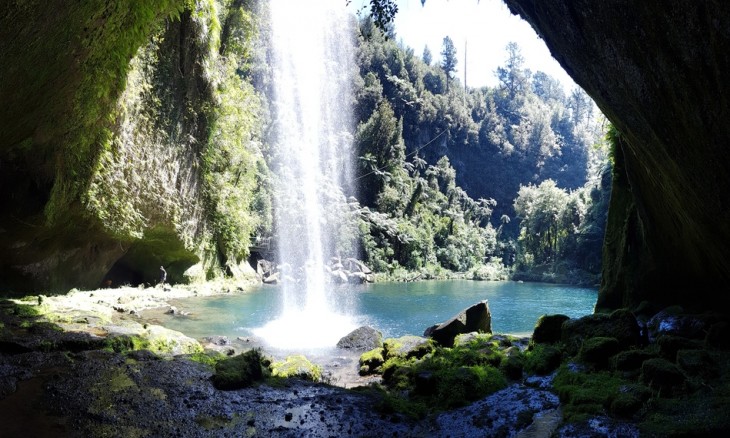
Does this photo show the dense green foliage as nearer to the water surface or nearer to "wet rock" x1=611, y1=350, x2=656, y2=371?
the water surface

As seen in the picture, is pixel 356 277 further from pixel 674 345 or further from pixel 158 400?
pixel 158 400

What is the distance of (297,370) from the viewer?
33.7 ft

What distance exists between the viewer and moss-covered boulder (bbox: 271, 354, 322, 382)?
1003 centimetres

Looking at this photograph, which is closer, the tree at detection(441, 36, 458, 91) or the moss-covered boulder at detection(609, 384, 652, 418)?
the moss-covered boulder at detection(609, 384, 652, 418)

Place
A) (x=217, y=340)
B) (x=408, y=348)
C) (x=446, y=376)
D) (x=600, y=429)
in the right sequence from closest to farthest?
(x=600, y=429) < (x=446, y=376) < (x=408, y=348) < (x=217, y=340)

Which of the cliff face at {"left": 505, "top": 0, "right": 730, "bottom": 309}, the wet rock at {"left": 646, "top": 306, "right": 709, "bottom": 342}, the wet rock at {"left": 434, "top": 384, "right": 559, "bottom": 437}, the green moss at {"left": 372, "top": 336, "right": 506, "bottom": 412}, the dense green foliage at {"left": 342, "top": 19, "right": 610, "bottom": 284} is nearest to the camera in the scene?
the cliff face at {"left": 505, "top": 0, "right": 730, "bottom": 309}

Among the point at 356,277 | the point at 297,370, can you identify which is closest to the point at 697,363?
the point at 297,370

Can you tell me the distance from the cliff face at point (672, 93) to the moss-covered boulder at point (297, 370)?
7.49 metres

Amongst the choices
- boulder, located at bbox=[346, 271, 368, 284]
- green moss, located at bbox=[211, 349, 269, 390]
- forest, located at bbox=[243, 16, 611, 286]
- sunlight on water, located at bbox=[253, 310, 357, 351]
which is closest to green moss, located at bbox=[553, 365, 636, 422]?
green moss, located at bbox=[211, 349, 269, 390]

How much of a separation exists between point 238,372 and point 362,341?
21.8ft

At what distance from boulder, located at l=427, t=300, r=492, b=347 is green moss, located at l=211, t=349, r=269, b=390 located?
19.3ft

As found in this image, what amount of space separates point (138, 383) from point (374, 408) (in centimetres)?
366

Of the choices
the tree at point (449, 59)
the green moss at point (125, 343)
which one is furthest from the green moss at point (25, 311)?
the tree at point (449, 59)

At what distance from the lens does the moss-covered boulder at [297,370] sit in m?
10.0
